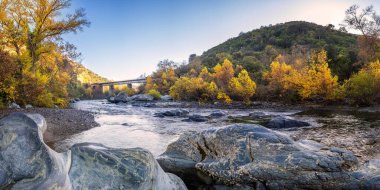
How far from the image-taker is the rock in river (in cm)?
310

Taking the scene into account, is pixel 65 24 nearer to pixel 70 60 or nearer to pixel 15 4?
pixel 15 4

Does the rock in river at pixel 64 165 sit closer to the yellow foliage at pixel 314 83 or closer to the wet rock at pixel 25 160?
the wet rock at pixel 25 160

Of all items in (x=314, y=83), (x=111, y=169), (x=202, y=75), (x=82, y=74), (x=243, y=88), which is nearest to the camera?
(x=111, y=169)

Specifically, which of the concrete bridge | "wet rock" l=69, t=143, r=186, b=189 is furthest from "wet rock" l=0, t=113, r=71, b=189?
the concrete bridge

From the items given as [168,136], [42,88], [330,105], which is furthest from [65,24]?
[330,105]

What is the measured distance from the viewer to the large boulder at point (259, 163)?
18.7 ft

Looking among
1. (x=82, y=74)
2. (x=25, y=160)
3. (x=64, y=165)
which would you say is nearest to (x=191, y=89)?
(x=64, y=165)

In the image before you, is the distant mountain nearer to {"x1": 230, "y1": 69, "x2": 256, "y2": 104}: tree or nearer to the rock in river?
{"x1": 230, "y1": 69, "x2": 256, "y2": 104}: tree

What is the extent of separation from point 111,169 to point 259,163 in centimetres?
340

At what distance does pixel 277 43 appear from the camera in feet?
300

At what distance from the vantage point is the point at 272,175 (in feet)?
19.1

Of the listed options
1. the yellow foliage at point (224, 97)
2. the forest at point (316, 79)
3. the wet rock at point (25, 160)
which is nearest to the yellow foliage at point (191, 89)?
the forest at point (316, 79)

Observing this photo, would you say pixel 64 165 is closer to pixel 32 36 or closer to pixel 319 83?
pixel 32 36

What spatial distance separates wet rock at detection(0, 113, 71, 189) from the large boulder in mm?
3873
